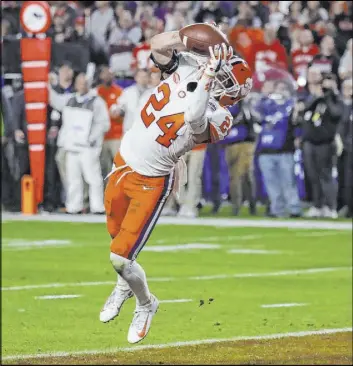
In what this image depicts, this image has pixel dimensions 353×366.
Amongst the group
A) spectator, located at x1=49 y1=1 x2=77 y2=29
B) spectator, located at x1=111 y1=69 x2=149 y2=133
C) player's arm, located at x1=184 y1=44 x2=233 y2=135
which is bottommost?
spectator, located at x1=49 y1=1 x2=77 y2=29

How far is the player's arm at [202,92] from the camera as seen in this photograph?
6.55 meters

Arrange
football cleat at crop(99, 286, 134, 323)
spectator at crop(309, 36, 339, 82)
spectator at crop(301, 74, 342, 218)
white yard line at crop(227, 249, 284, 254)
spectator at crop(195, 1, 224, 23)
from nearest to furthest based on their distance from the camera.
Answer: football cleat at crop(99, 286, 134, 323)
white yard line at crop(227, 249, 284, 254)
spectator at crop(309, 36, 339, 82)
spectator at crop(195, 1, 224, 23)
spectator at crop(301, 74, 342, 218)

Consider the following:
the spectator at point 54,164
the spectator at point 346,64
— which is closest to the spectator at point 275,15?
the spectator at point 346,64

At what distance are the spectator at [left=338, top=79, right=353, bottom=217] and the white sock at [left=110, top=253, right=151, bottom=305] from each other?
11875mm

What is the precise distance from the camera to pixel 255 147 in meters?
23.1

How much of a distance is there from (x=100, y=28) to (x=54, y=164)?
235 cm

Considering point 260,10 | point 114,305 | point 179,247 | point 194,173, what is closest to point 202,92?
point 114,305

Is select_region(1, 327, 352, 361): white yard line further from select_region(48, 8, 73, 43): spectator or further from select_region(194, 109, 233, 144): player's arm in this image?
select_region(48, 8, 73, 43): spectator

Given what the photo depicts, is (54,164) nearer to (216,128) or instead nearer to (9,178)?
(9,178)

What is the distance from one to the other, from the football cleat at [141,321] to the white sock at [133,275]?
0.04 m

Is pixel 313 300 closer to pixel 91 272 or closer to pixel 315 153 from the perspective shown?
pixel 91 272

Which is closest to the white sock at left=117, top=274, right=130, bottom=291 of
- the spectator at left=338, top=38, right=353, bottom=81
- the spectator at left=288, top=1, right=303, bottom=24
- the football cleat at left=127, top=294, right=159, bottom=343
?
the football cleat at left=127, top=294, right=159, bottom=343

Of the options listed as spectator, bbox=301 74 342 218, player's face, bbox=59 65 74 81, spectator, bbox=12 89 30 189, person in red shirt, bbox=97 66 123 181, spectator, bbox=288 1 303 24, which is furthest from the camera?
spectator, bbox=288 1 303 24

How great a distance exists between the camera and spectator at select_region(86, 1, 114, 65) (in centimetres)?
2398
